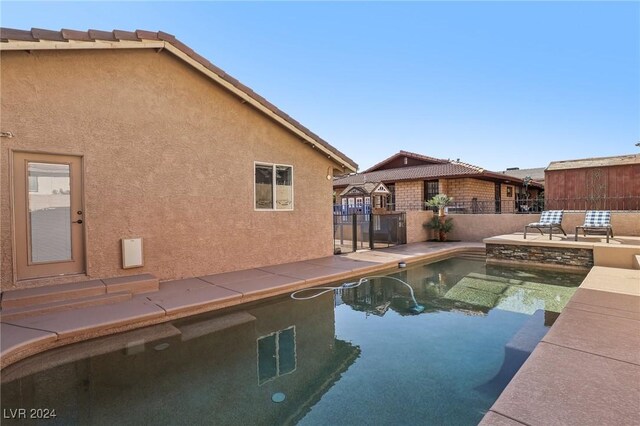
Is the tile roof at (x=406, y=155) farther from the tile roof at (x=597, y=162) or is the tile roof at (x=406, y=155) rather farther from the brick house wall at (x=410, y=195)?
the tile roof at (x=597, y=162)

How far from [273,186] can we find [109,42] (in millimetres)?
4479

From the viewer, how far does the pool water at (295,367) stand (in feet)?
8.68

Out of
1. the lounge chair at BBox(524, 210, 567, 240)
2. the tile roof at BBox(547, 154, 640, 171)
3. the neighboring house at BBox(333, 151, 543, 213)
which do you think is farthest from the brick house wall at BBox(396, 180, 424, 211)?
the lounge chair at BBox(524, 210, 567, 240)

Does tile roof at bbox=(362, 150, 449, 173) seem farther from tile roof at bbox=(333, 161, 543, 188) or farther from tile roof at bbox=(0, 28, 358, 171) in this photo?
tile roof at bbox=(0, 28, 358, 171)

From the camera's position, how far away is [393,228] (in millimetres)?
12586

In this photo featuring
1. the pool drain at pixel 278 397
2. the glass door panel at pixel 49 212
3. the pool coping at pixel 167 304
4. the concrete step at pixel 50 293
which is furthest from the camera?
the glass door panel at pixel 49 212

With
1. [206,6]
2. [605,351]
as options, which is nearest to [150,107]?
[206,6]

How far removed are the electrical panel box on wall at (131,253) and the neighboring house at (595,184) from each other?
51.4 ft

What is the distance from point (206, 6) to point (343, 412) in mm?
10030

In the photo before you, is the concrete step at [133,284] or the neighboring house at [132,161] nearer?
the neighboring house at [132,161]

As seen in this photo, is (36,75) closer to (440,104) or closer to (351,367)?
(351,367)

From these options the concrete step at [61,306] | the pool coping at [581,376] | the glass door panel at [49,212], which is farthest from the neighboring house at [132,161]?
the pool coping at [581,376]

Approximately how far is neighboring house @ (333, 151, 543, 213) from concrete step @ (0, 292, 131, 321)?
11.9 meters

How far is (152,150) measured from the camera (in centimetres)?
622
